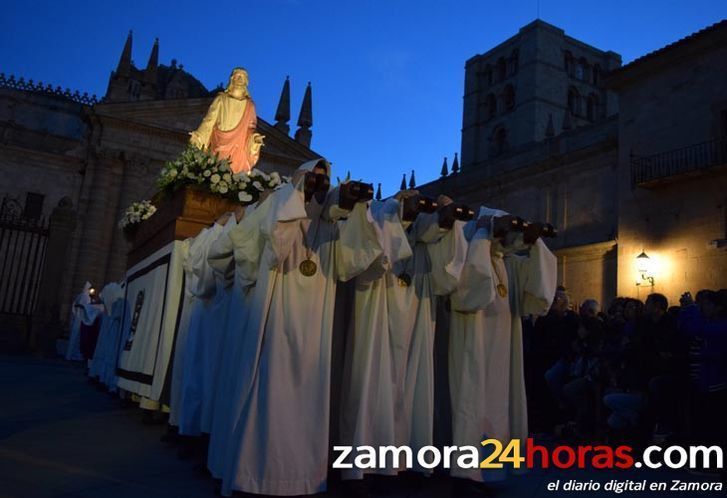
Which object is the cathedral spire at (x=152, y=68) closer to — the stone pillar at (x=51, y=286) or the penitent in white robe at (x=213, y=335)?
the stone pillar at (x=51, y=286)

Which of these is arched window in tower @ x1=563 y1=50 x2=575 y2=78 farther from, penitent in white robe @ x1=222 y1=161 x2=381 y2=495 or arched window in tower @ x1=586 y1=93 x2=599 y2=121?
→ penitent in white robe @ x1=222 y1=161 x2=381 y2=495

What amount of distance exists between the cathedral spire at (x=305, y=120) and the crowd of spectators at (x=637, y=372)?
91.5 feet

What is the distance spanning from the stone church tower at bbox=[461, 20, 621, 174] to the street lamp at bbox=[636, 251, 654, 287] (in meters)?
24.2

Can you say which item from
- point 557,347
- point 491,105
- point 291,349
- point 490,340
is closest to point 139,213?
point 291,349

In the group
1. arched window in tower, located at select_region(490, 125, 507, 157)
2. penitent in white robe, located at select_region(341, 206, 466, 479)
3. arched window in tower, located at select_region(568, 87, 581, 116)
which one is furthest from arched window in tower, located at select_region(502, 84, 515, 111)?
penitent in white robe, located at select_region(341, 206, 466, 479)

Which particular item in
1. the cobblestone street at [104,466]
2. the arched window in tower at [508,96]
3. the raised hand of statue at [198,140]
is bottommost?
the cobblestone street at [104,466]

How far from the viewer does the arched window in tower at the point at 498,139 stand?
45.2 meters

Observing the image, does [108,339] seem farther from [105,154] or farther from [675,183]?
[105,154]

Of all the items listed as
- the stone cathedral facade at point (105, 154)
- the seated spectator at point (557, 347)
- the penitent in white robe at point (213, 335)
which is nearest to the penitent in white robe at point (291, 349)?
the penitent in white robe at point (213, 335)

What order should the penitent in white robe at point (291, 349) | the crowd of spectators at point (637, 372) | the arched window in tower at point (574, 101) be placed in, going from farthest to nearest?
1. the arched window in tower at point (574, 101)
2. the crowd of spectators at point (637, 372)
3. the penitent in white robe at point (291, 349)

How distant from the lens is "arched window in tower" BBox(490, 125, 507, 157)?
45188 millimetres

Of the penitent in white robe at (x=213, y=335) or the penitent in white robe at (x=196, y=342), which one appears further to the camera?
the penitent in white robe at (x=196, y=342)

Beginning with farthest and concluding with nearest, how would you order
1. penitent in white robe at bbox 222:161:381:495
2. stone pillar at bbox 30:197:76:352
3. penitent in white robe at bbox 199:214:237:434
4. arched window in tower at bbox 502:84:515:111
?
arched window in tower at bbox 502:84:515:111 < stone pillar at bbox 30:197:76:352 < penitent in white robe at bbox 199:214:237:434 < penitent in white robe at bbox 222:161:381:495

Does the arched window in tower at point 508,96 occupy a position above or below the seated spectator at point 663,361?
above
